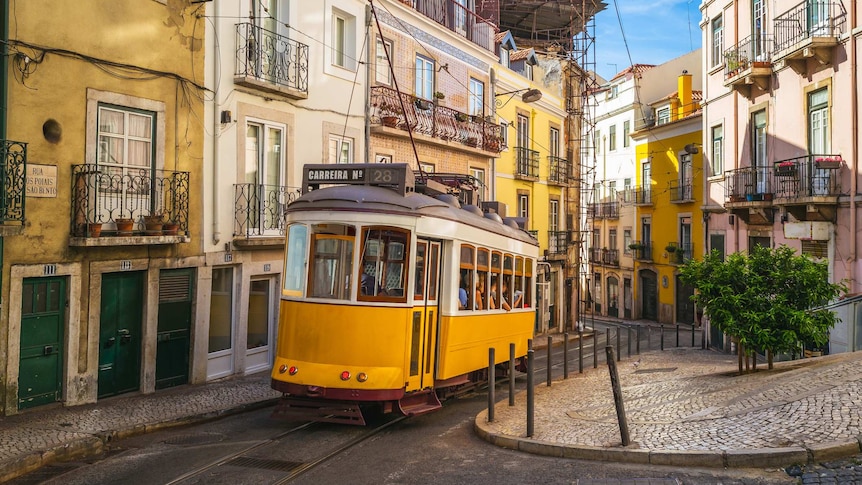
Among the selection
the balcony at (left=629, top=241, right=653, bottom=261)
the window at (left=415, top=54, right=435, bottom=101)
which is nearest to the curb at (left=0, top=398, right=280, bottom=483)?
the window at (left=415, top=54, right=435, bottom=101)

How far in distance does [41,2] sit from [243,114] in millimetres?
4500

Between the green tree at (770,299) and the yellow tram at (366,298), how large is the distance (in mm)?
4833

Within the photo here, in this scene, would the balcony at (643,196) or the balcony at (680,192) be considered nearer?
the balcony at (680,192)

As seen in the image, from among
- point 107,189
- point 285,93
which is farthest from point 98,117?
point 285,93

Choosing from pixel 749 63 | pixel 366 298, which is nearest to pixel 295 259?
pixel 366 298

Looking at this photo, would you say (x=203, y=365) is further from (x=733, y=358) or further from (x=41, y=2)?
(x=733, y=358)

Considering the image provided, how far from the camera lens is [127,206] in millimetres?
12367

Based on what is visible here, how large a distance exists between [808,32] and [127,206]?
52.8 feet

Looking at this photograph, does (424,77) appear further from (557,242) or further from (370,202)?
(370,202)

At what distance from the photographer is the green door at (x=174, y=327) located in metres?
13.0

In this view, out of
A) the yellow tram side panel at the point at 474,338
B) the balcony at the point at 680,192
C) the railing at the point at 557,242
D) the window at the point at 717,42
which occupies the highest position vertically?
the window at the point at 717,42

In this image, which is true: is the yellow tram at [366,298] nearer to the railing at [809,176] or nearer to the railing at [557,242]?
the railing at [809,176]

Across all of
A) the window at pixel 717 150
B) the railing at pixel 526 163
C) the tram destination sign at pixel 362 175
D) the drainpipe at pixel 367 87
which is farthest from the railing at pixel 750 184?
the tram destination sign at pixel 362 175

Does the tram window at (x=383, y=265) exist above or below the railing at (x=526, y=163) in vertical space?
below
